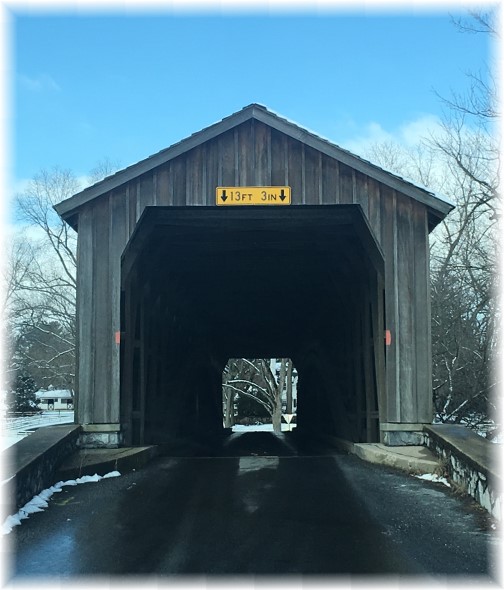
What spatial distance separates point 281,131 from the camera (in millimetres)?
9367

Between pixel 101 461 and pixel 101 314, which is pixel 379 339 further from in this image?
pixel 101 461

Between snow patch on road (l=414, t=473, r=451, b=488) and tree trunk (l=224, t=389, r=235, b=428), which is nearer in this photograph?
snow patch on road (l=414, t=473, r=451, b=488)

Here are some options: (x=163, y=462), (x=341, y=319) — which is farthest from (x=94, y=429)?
(x=341, y=319)

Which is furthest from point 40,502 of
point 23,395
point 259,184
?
point 23,395

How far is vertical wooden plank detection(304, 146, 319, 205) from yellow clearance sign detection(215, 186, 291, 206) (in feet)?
0.86

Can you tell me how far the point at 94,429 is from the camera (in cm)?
909

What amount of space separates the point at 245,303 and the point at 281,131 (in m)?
9.16

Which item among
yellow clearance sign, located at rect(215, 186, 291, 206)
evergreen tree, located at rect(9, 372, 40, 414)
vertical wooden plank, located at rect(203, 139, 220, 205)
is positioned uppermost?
vertical wooden plank, located at rect(203, 139, 220, 205)

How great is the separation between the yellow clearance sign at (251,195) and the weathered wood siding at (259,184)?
84 millimetres

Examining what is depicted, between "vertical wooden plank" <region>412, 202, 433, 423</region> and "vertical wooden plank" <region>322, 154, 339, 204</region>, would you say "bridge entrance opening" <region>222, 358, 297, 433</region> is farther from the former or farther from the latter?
"vertical wooden plank" <region>322, 154, 339, 204</region>

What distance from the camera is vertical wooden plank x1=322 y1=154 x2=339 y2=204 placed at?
9.41m

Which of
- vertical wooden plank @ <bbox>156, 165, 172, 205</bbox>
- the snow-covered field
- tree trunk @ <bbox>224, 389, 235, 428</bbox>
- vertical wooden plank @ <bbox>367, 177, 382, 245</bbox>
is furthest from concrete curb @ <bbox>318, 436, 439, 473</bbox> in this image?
tree trunk @ <bbox>224, 389, 235, 428</bbox>

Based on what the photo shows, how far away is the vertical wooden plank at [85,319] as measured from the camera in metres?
9.19

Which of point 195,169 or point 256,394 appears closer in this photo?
point 195,169
